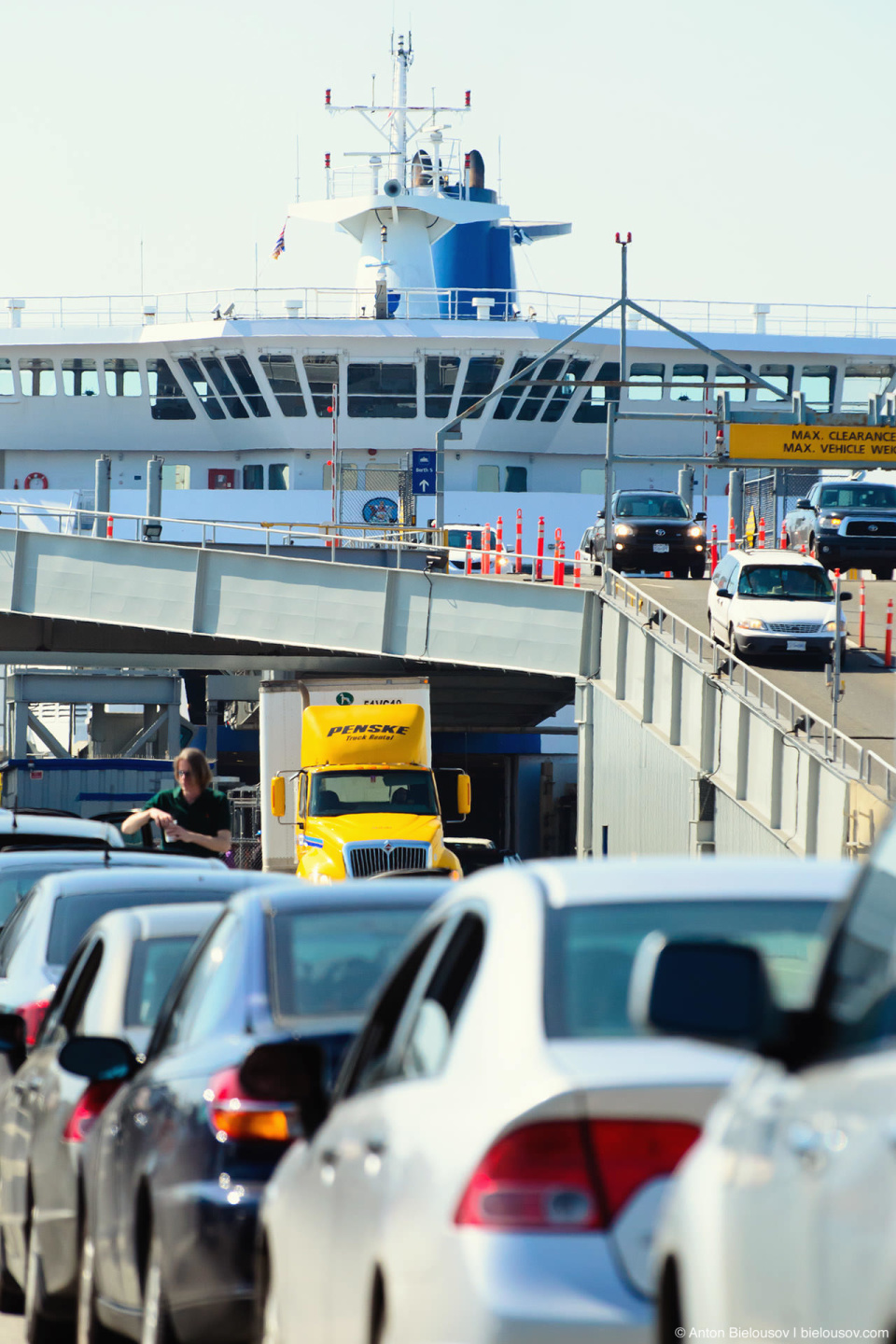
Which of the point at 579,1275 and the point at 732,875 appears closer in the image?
the point at 579,1275

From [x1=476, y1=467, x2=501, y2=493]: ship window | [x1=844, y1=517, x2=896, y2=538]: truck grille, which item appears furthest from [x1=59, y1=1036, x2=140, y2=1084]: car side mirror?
[x1=476, y1=467, x2=501, y2=493]: ship window

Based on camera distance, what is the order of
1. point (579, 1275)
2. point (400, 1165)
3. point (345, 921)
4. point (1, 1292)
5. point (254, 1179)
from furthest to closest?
1. point (1, 1292)
2. point (345, 921)
3. point (254, 1179)
4. point (400, 1165)
5. point (579, 1275)

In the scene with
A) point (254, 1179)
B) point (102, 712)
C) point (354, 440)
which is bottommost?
point (102, 712)

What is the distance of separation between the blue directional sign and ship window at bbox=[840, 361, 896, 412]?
48.1ft

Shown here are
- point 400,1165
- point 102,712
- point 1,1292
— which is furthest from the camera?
point 102,712

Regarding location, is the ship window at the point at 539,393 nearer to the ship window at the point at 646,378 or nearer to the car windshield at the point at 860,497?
the ship window at the point at 646,378

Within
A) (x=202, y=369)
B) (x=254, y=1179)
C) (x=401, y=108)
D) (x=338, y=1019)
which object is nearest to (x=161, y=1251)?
(x=254, y=1179)

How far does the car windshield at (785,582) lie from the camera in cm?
3162

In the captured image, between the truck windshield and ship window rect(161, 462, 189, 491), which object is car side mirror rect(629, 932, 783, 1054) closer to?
the truck windshield

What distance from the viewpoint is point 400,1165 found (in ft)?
12.8

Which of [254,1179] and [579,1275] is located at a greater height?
[579,1275]

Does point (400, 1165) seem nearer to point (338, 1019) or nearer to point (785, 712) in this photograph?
point (338, 1019)

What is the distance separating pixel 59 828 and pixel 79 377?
50.5m

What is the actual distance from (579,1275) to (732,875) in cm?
124
